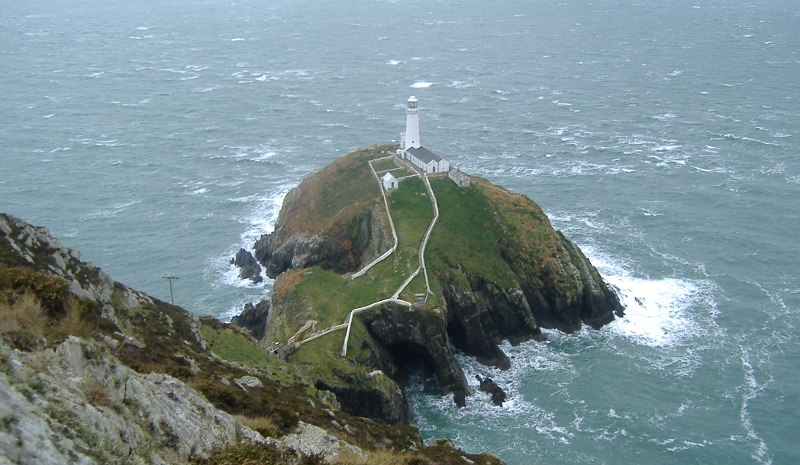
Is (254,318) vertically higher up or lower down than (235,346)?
lower down

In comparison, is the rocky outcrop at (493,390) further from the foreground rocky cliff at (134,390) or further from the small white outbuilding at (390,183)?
the small white outbuilding at (390,183)

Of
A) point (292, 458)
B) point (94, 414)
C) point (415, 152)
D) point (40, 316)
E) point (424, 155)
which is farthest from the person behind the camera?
point (415, 152)

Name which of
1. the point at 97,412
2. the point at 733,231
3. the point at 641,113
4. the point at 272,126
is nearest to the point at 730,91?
the point at 641,113

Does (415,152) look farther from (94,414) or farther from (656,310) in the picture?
(94,414)

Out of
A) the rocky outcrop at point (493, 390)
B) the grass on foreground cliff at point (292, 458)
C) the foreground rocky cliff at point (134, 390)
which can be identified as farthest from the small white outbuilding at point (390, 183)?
the grass on foreground cliff at point (292, 458)

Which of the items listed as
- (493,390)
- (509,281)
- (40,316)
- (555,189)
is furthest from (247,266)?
(40,316)

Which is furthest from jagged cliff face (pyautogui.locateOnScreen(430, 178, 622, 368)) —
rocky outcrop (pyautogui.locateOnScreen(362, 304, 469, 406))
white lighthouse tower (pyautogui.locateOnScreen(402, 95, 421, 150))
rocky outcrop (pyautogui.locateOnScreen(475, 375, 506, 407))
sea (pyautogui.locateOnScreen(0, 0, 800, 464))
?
white lighthouse tower (pyautogui.locateOnScreen(402, 95, 421, 150))

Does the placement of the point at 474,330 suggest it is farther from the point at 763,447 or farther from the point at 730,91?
the point at 730,91
